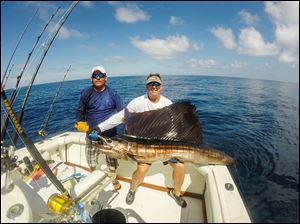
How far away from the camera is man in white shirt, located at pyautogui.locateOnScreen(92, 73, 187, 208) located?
90.3 inches

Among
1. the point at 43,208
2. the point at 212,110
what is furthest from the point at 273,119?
the point at 43,208

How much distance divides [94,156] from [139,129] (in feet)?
3.23

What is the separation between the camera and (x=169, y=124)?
2219 millimetres

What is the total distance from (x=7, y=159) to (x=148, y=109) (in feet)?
4.78

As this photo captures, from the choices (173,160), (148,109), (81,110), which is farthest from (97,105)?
(173,160)

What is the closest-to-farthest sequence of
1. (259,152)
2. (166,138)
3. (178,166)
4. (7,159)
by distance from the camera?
(7,159) → (166,138) → (178,166) → (259,152)

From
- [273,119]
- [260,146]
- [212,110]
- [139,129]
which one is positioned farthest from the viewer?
[212,110]

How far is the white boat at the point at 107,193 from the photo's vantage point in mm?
1225

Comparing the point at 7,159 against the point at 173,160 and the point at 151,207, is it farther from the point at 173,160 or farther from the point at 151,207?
the point at 151,207

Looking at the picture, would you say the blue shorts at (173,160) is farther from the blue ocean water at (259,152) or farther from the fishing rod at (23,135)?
the blue ocean water at (259,152)

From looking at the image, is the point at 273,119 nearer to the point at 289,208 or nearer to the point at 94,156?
the point at 289,208

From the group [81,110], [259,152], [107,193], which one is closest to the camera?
[107,193]

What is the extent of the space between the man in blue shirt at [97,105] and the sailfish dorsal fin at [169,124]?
0.63m

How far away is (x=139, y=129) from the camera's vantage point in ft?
A: 7.14
